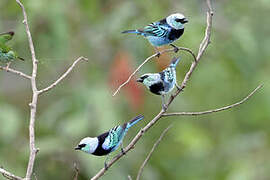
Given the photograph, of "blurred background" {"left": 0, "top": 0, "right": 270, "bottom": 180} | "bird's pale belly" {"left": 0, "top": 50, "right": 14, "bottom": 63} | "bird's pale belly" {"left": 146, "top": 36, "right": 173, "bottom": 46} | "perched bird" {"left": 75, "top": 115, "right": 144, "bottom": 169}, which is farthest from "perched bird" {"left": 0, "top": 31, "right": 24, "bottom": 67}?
"blurred background" {"left": 0, "top": 0, "right": 270, "bottom": 180}

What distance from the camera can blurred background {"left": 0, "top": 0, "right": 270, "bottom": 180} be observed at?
5.14 m

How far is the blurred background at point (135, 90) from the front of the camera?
16.9 feet

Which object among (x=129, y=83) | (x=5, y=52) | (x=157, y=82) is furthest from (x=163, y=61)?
(x=5, y=52)

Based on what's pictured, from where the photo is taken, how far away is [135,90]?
209 inches

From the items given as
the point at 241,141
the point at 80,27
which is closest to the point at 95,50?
the point at 80,27

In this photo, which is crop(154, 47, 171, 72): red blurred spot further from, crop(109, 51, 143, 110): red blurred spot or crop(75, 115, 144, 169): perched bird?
crop(75, 115, 144, 169): perched bird

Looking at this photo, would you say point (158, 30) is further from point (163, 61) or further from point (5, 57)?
point (163, 61)

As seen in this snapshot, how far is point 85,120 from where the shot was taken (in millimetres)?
4996

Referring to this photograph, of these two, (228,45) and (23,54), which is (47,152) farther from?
(228,45)

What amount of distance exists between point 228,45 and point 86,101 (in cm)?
131

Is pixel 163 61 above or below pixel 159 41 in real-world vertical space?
below

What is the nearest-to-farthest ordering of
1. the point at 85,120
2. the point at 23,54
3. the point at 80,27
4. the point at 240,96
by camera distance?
the point at 85,120, the point at 23,54, the point at 80,27, the point at 240,96

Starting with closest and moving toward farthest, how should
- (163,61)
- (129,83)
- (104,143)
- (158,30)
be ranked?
(104,143) < (158,30) < (163,61) < (129,83)

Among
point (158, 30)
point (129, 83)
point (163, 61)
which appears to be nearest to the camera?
point (158, 30)
